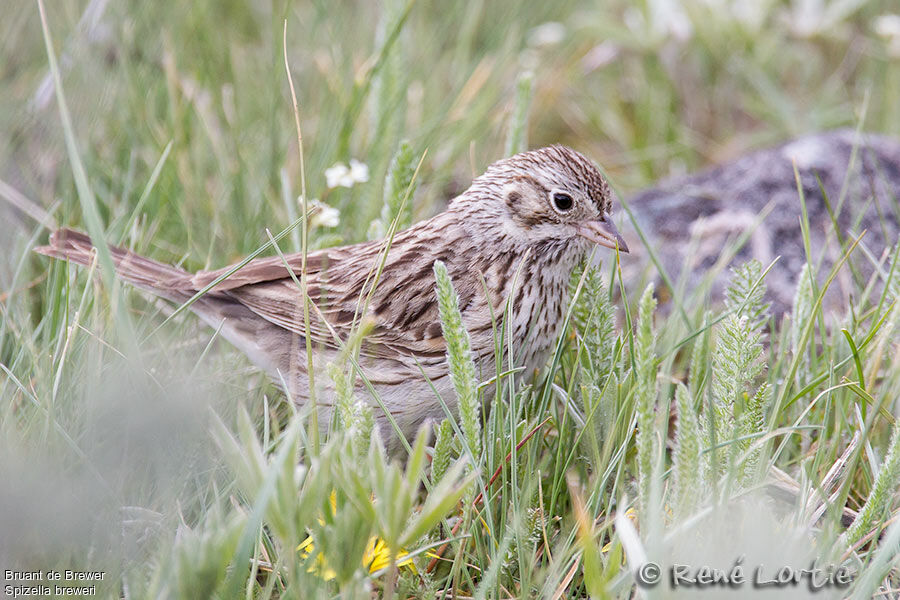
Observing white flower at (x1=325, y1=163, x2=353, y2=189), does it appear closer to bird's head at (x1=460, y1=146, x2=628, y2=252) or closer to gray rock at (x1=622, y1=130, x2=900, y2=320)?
bird's head at (x1=460, y1=146, x2=628, y2=252)

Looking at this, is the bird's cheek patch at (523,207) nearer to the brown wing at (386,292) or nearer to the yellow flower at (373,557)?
the brown wing at (386,292)

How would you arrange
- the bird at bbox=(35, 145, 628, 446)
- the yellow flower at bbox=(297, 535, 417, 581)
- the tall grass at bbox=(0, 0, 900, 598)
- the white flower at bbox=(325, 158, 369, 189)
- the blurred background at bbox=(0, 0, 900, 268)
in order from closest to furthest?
the tall grass at bbox=(0, 0, 900, 598) < the yellow flower at bbox=(297, 535, 417, 581) < the bird at bbox=(35, 145, 628, 446) < the white flower at bbox=(325, 158, 369, 189) < the blurred background at bbox=(0, 0, 900, 268)

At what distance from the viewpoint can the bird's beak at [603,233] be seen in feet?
11.4

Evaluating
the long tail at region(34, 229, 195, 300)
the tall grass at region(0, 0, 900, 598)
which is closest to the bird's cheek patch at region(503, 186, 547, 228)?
the tall grass at region(0, 0, 900, 598)

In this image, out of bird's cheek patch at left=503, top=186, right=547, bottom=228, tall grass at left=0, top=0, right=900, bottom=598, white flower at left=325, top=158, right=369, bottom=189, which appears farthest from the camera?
white flower at left=325, top=158, right=369, bottom=189

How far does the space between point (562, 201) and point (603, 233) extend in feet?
0.62

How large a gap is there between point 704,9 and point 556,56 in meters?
1.02

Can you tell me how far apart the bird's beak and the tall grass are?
14 centimetres

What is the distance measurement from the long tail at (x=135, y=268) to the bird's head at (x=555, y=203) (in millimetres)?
1166

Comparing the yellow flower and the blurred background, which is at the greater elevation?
the blurred background

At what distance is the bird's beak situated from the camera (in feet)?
11.4

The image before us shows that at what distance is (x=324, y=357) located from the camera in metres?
3.63

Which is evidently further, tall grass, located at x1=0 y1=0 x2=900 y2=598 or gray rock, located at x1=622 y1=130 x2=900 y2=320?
gray rock, located at x1=622 y1=130 x2=900 y2=320

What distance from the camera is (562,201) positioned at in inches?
140
